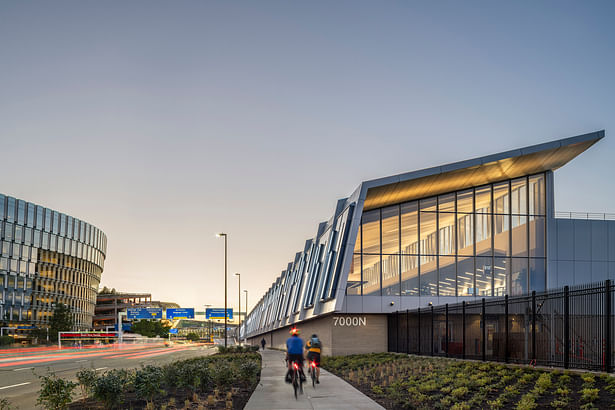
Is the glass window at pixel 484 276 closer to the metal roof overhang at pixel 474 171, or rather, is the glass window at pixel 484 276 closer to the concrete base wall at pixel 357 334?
the metal roof overhang at pixel 474 171

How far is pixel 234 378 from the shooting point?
59.2ft

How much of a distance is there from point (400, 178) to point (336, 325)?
934 centimetres

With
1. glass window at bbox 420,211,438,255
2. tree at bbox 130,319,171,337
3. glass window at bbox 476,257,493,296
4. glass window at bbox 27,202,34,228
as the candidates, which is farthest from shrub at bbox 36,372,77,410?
tree at bbox 130,319,171,337

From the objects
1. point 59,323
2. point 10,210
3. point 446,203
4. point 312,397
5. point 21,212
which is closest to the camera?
point 312,397

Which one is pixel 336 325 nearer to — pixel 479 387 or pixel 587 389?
pixel 479 387

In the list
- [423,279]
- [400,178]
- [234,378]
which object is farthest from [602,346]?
[423,279]

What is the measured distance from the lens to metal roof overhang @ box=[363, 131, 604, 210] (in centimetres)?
3030

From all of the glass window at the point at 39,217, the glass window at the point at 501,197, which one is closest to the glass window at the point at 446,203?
the glass window at the point at 501,197

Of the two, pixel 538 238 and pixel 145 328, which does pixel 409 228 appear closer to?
pixel 538 238

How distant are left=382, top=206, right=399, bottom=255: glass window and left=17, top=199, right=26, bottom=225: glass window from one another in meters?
84.0

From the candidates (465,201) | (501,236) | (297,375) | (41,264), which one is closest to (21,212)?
(41,264)

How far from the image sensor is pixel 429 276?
33281 mm

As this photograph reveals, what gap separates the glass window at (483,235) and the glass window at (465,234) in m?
0.36

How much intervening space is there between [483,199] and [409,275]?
6.75 meters
